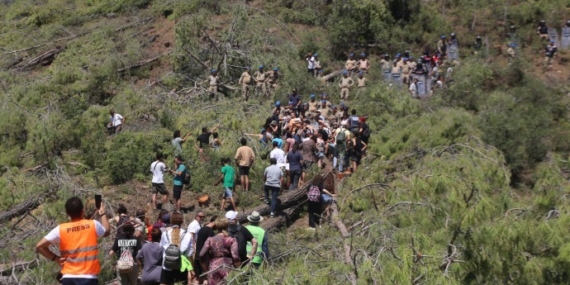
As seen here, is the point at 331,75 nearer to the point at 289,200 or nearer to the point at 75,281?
the point at 289,200

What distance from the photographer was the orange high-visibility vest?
20.3 ft

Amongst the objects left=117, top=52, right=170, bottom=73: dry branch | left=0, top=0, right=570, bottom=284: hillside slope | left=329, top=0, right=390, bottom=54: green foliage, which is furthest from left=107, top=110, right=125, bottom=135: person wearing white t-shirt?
left=329, top=0, right=390, bottom=54: green foliage

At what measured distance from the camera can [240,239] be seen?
27.7 ft

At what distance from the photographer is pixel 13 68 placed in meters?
24.0

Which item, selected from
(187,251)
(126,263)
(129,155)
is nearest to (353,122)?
(129,155)

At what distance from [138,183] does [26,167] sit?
9.01 ft

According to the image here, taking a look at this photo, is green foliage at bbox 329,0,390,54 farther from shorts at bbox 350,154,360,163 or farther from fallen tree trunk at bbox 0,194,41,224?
fallen tree trunk at bbox 0,194,41,224

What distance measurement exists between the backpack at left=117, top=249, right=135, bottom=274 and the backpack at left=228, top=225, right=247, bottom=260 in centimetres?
118

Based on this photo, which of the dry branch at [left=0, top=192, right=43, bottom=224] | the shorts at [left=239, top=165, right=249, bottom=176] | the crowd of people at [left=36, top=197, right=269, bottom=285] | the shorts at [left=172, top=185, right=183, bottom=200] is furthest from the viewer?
the shorts at [left=239, top=165, right=249, bottom=176]

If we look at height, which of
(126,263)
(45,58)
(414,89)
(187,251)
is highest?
(126,263)

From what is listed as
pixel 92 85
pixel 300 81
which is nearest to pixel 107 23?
pixel 92 85

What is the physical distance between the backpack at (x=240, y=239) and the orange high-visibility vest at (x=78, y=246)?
7.83ft

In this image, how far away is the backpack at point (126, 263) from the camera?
8.39m

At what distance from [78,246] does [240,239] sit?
2556 millimetres
